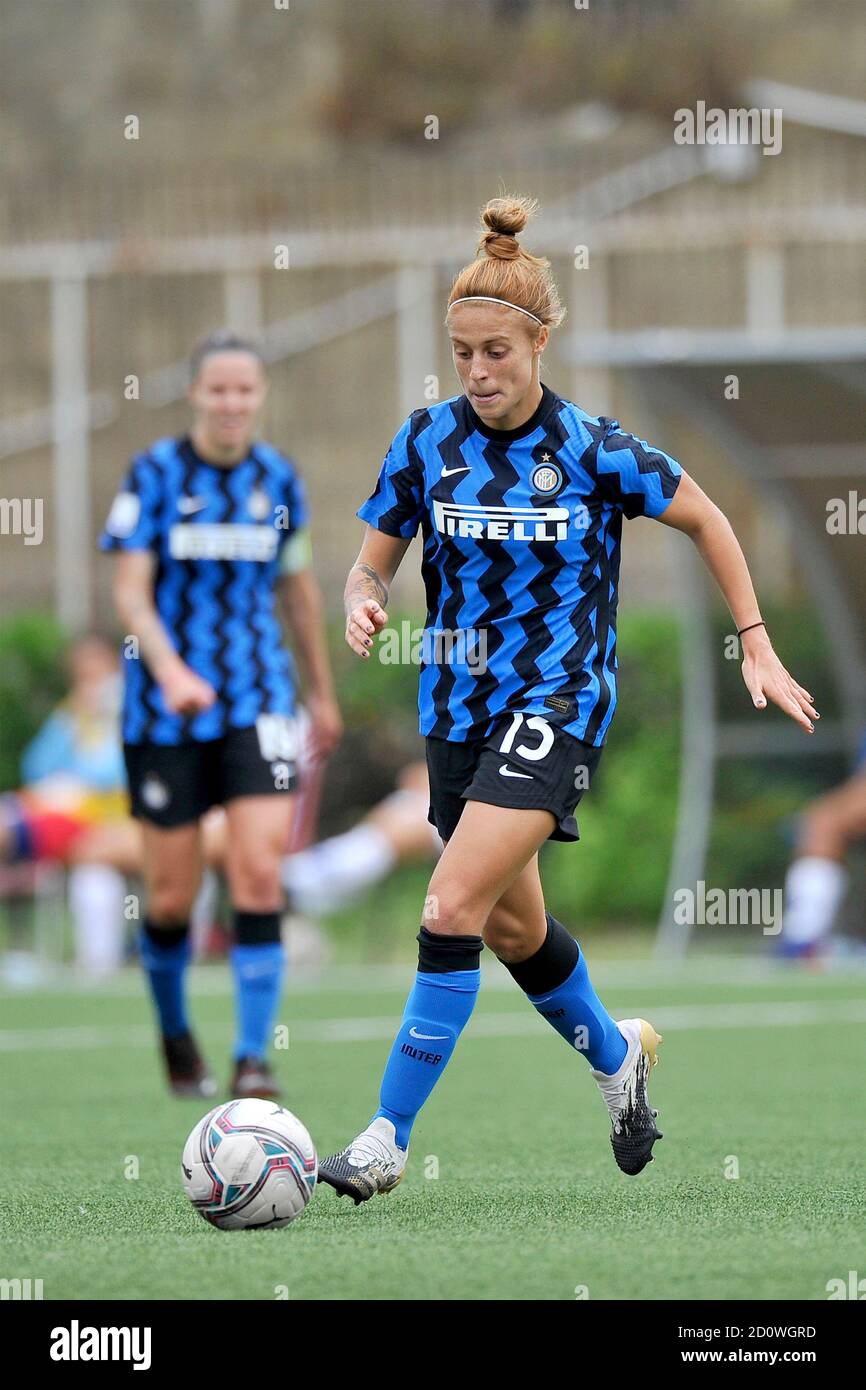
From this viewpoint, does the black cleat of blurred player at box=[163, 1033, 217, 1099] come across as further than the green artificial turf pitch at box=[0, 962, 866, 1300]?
Yes

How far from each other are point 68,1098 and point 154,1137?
114cm

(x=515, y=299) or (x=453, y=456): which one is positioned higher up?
(x=515, y=299)

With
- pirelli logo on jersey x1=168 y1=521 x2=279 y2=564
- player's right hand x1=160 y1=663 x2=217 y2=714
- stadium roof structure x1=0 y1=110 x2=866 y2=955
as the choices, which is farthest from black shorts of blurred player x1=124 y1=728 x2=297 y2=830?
stadium roof structure x1=0 y1=110 x2=866 y2=955

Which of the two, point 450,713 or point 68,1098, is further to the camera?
point 68,1098

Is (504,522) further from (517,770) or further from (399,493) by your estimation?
(517,770)

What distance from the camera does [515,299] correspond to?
479cm

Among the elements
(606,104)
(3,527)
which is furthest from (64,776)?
(606,104)

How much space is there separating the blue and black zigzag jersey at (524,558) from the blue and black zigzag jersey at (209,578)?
2.34 m

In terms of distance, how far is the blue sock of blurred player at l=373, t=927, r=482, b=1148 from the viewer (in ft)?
15.6

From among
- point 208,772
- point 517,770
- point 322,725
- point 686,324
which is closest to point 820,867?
point 686,324

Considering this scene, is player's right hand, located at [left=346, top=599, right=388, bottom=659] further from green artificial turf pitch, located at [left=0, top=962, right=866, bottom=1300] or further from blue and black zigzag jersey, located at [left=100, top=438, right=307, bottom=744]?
blue and black zigzag jersey, located at [left=100, top=438, right=307, bottom=744]

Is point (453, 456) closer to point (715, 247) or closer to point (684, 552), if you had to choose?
point (684, 552)

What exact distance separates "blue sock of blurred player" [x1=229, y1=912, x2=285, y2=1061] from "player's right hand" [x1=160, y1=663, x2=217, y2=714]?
0.74 meters
